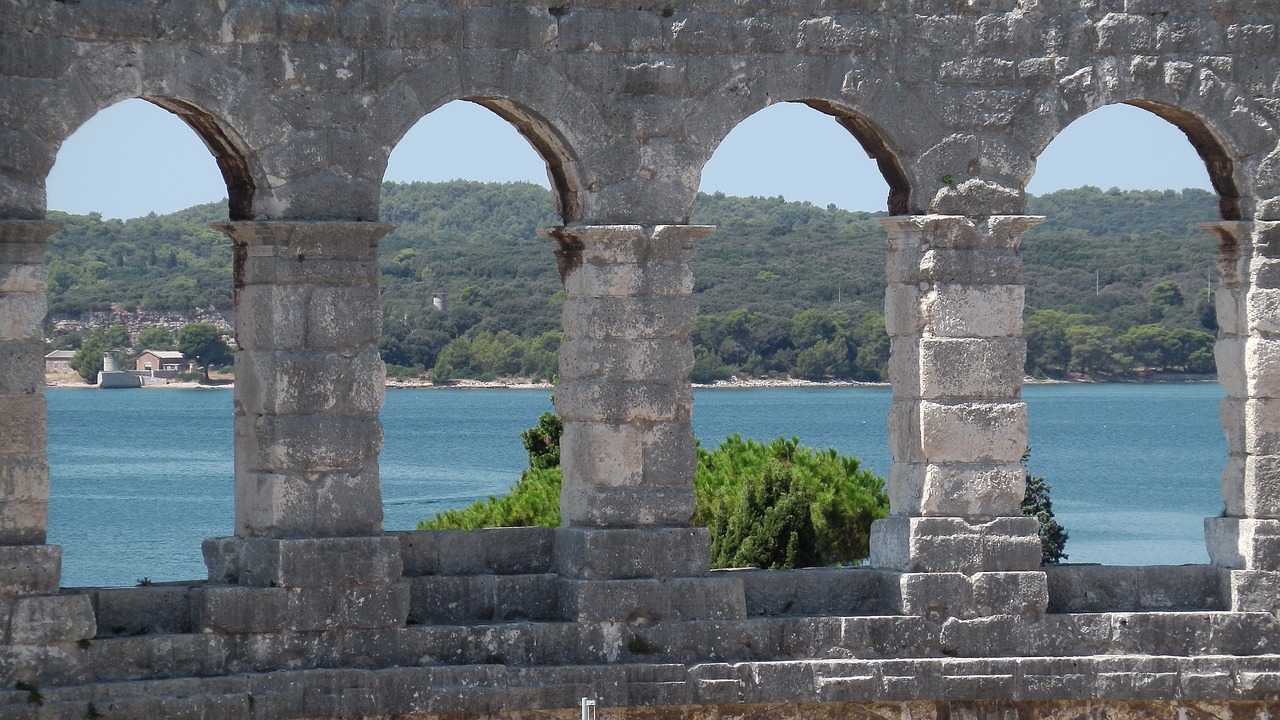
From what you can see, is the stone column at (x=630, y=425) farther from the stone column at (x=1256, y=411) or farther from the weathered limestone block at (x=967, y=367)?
the stone column at (x=1256, y=411)

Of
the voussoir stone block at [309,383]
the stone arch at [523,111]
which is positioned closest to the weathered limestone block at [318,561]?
the voussoir stone block at [309,383]

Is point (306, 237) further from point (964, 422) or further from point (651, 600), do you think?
point (964, 422)

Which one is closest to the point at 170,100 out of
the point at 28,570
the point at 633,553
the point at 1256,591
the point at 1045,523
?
the point at 28,570

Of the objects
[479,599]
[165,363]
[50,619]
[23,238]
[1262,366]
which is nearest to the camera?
[23,238]

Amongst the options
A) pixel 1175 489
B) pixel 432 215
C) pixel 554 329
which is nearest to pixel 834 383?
pixel 554 329

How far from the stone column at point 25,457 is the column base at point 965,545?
16.2 feet

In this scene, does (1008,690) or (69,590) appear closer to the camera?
(69,590)

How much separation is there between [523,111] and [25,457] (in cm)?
344

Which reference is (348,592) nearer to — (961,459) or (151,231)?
(961,459)

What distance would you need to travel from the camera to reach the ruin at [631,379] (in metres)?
12.5

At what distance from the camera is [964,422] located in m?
13.7

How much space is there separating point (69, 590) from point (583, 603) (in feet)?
9.58

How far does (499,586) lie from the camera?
1346 centimetres

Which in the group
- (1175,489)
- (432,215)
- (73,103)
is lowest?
(1175,489)
